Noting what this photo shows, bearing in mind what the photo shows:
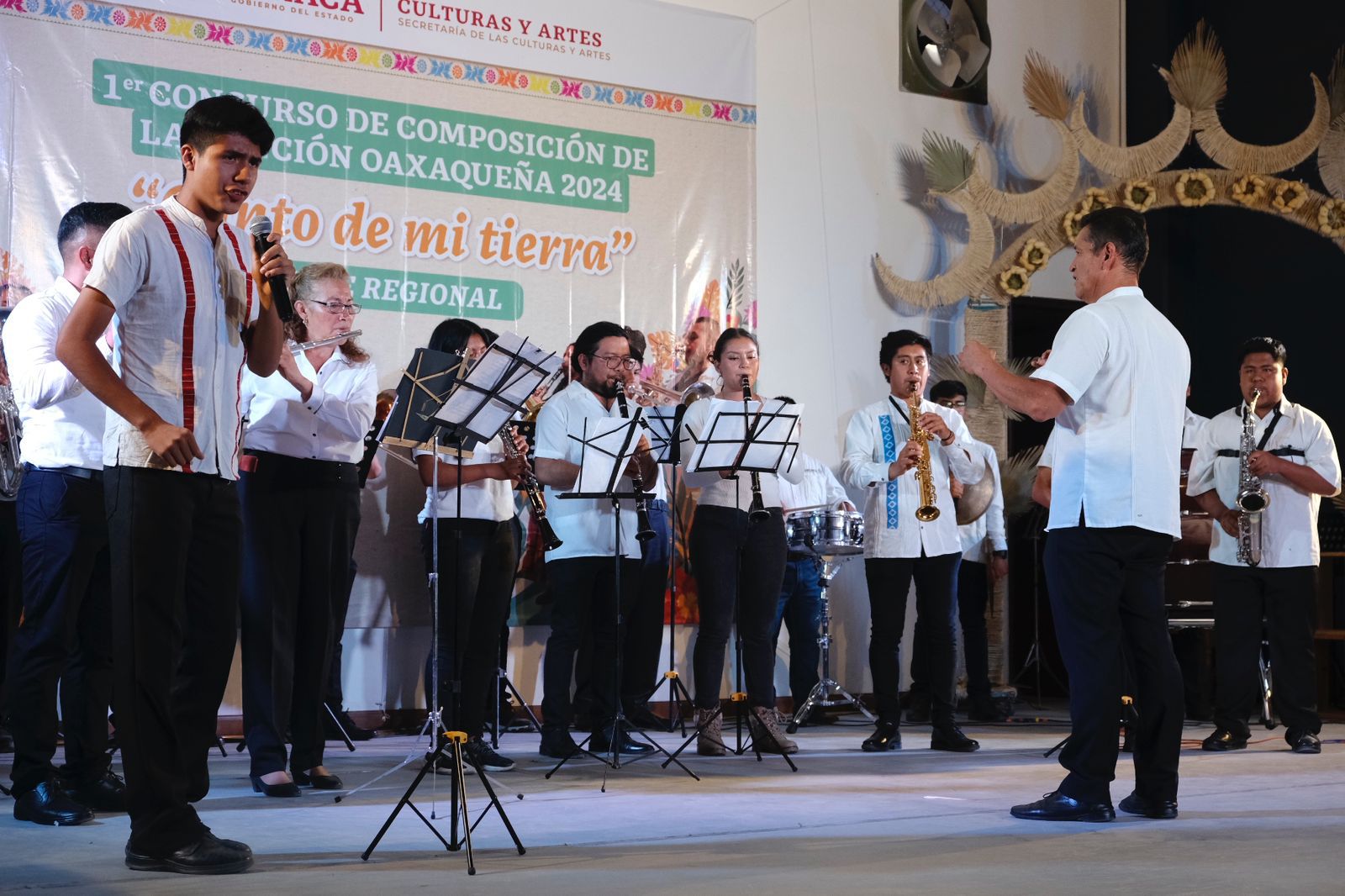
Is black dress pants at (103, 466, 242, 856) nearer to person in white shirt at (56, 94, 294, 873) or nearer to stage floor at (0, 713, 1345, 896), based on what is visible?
person in white shirt at (56, 94, 294, 873)

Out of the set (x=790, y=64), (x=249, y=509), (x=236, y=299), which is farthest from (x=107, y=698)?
(x=790, y=64)

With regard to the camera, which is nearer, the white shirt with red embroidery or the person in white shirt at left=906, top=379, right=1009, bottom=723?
the white shirt with red embroidery

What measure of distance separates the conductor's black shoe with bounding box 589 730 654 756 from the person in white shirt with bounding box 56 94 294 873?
8.08ft

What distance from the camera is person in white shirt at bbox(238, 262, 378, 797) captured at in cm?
471

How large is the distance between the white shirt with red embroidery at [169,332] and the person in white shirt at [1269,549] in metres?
4.74

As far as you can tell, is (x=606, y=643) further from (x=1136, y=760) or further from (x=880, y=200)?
(x=880, y=200)

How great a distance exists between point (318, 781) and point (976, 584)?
446 cm

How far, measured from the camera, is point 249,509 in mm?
4754


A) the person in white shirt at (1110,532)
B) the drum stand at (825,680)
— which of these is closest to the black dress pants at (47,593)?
the person in white shirt at (1110,532)

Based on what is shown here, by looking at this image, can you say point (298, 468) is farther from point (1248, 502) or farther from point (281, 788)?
point (1248, 502)

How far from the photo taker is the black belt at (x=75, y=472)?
165 inches

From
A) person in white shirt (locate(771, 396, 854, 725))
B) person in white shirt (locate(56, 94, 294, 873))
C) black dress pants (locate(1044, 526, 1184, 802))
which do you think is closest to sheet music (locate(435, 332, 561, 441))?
person in white shirt (locate(56, 94, 294, 873))

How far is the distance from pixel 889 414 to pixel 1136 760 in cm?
245

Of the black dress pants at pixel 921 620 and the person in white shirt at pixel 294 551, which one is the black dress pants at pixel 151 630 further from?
the black dress pants at pixel 921 620
